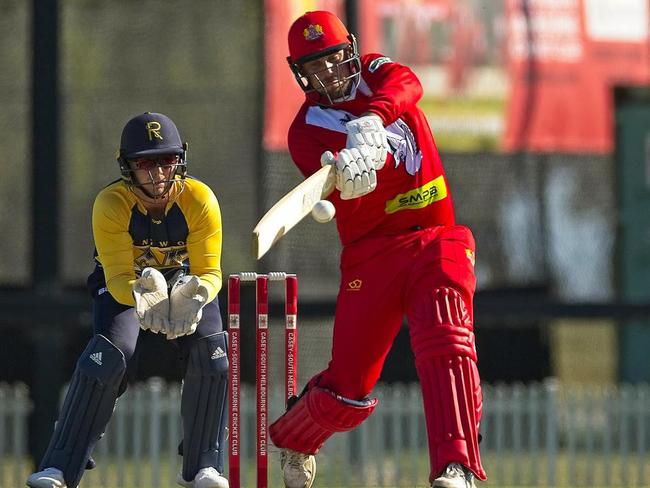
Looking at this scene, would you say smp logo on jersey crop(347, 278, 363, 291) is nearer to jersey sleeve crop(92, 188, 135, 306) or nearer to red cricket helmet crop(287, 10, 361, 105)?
red cricket helmet crop(287, 10, 361, 105)

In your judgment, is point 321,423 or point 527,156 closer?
point 321,423

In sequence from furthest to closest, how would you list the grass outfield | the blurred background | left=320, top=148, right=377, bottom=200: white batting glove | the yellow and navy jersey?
the blurred background < the grass outfield < the yellow and navy jersey < left=320, top=148, right=377, bottom=200: white batting glove

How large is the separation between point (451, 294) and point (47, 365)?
9.68ft

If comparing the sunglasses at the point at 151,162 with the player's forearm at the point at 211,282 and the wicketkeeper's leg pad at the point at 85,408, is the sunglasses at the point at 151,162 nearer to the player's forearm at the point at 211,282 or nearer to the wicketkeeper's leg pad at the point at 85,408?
the player's forearm at the point at 211,282

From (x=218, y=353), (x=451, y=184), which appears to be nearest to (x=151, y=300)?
(x=218, y=353)

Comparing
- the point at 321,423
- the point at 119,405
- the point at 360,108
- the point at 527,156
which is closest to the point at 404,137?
the point at 360,108

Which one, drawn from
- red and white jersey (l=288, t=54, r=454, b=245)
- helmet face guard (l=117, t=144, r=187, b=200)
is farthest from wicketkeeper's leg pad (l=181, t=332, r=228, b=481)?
red and white jersey (l=288, t=54, r=454, b=245)

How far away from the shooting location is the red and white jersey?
5.92 metres

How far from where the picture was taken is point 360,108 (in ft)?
19.5

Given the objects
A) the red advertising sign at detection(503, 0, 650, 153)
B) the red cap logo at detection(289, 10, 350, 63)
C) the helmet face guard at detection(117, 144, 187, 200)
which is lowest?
the helmet face guard at detection(117, 144, 187, 200)

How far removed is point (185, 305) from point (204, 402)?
1.42 ft

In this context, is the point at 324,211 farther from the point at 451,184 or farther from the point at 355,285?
the point at 451,184

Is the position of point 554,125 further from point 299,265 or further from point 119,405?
point 119,405

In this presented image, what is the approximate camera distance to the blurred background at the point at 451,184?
9508 mm
